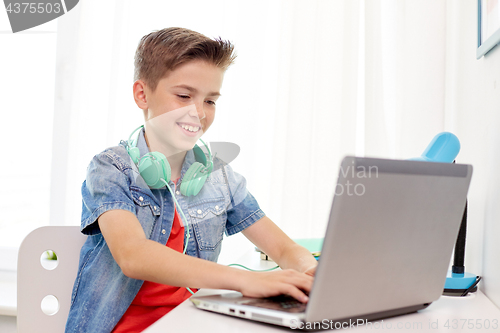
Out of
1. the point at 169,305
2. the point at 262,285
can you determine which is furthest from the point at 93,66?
the point at 262,285

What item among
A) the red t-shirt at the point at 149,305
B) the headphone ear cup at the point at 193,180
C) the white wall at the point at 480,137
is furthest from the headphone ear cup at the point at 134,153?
the white wall at the point at 480,137

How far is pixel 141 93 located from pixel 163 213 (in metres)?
0.31

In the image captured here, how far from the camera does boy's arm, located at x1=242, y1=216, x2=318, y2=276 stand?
2.69 feet

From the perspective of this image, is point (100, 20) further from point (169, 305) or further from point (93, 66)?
point (169, 305)

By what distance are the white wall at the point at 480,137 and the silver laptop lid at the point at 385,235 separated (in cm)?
26

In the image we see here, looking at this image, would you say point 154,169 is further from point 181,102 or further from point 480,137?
point 480,137

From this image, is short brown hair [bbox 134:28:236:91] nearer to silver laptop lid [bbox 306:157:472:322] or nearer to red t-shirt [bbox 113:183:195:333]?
red t-shirt [bbox 113:183:195:333]

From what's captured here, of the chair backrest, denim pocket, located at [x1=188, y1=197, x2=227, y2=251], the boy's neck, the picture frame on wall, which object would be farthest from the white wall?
the chair backrest

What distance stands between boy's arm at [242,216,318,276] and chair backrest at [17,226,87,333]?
387 mm

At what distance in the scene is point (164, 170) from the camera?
859 mm

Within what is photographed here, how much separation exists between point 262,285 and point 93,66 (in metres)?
1.40

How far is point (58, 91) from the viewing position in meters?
1.72

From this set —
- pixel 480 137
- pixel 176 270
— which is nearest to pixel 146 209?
pixel 176 270

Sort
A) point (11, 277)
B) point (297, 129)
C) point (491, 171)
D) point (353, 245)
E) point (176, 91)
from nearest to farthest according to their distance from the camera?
point (353, 245) → point (491, 171) → point (176, 91) → point (297, 129) → point (11, 277)
